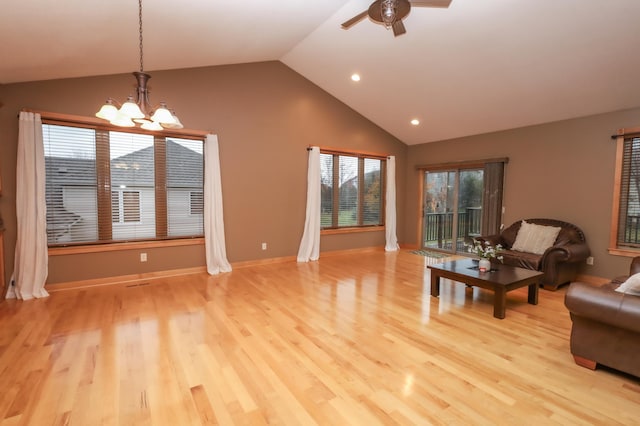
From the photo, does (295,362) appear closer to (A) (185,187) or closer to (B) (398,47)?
(A) (185,187)

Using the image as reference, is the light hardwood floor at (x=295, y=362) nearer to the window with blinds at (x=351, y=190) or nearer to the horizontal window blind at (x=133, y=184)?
the horizontal window blind at (x=133, y=184)

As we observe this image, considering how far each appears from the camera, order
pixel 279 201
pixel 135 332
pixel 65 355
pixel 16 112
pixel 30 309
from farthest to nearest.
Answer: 1. pixel 279 201
2. pixel 16 112
3. pixel 30 309
4. pixel 135 332
5. pixel 65 355

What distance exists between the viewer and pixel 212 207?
4855 mm

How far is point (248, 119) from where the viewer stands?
17.4 ft

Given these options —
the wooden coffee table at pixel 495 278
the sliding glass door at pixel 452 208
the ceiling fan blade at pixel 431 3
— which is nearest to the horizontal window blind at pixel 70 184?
the ceiling fan blade at pixel 431 3

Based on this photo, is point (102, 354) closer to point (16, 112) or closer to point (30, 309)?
point (30, 309)

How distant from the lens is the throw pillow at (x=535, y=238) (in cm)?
457

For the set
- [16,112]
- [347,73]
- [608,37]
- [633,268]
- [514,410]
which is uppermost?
[347,73]

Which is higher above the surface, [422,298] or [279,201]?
[279,201]

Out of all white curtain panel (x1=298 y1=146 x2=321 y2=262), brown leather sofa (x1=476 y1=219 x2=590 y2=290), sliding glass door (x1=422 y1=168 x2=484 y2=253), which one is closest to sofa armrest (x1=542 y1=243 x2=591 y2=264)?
brown leather sofa (x1=476 y1=219 x2=590 y2=290)

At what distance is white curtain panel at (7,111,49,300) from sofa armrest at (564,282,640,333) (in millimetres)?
5428

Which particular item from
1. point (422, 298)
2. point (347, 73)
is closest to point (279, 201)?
point (347, 73)

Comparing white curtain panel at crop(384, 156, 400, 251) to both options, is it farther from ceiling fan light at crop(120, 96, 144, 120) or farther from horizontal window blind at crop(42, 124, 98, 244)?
ceiling fan light at crop(120, 96, 144, 120)

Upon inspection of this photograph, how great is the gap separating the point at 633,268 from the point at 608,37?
95.4 inches
